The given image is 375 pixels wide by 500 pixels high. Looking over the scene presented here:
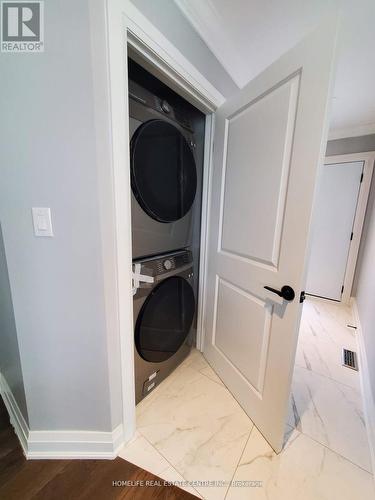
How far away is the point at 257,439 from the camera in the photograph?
3.68 feet

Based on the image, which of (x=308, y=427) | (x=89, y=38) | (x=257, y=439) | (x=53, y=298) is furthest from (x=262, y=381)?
(x=89, y=38)

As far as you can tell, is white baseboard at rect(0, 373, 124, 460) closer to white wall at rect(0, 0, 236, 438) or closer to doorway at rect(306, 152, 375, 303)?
white wall at rect(0, 0, 236, 438)

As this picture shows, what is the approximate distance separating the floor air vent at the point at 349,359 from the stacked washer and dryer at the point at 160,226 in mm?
1457

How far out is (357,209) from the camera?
8.70 feet

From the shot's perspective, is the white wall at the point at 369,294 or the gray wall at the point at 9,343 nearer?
the gray wall at the point at 9,343

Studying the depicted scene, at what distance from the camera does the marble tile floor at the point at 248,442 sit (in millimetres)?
936

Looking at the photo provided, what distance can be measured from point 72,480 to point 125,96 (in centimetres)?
169

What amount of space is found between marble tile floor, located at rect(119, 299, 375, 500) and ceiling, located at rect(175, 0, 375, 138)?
187 centimetres

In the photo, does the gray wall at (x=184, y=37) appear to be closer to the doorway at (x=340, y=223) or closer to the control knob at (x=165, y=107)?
the control knob at (x=165, y=107)

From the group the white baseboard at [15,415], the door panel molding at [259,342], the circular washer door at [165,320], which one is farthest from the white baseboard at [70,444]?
the door panel molding at [259,342]

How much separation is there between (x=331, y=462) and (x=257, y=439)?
36 centimetres

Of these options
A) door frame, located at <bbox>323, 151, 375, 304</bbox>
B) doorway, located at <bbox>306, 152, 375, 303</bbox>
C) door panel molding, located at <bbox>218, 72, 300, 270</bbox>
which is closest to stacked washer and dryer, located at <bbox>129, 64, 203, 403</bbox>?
door panel molding, located at <bbox>218, 72, 300, 270</bbox>

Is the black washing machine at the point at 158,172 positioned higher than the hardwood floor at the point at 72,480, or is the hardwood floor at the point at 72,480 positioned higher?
the black washing machine at the point at 158,172

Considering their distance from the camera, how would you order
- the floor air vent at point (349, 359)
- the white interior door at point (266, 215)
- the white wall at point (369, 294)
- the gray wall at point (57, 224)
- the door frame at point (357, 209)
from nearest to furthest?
1. the gray wall at point (57, 224)
2. the white interior door at point (266, 215)
3. the white wall at point (369, 294)
4. the floor air vent at point (349, 359)
5. the door frame at point (357, 209)
